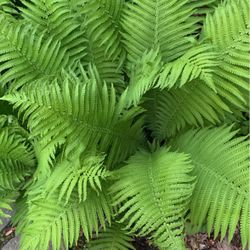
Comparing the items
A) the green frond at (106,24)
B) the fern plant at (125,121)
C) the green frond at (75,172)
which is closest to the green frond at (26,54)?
the fern plant at (125,121)

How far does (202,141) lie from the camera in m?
2.41

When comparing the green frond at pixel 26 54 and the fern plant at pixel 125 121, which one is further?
the green frond at pixel 26 54

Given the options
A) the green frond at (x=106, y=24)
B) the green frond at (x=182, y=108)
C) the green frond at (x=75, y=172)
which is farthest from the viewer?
the green frond at (x=106, y=24)

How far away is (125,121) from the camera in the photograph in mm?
2424

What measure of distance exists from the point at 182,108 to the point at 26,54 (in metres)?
1.01

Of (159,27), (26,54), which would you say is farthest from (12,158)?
(159,27)

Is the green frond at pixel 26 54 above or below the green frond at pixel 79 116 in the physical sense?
above

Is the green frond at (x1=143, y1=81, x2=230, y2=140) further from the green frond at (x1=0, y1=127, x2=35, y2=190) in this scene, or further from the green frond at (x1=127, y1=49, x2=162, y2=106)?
the green frond at (x1=0, y1=127, x2=35, y2=190)

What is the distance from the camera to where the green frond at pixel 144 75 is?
2.21 metres

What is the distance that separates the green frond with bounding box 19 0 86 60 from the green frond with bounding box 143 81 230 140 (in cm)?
58

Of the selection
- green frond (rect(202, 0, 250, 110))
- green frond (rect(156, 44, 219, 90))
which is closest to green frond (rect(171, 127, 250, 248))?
green frond (rect(202, 0, 250, 110))

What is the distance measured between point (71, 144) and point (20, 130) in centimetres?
60

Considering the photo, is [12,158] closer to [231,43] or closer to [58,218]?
[58,218]

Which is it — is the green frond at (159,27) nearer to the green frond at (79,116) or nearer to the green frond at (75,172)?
the green frond at (79,116)
